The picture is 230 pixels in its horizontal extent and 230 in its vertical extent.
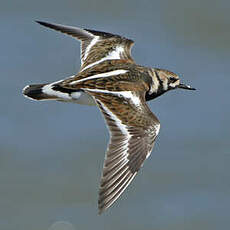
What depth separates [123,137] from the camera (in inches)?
158

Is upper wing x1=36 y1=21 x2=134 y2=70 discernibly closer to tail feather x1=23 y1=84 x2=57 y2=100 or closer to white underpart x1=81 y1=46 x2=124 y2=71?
white underpart x1=81 y1=46 x2=124 y2=71

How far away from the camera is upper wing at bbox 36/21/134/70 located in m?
4.93

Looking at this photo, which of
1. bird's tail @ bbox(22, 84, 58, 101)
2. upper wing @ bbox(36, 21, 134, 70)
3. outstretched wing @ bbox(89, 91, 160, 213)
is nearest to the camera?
outstretched wing @ bbox(89, 91, 160, 213)

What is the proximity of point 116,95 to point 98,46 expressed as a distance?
86 centimetres

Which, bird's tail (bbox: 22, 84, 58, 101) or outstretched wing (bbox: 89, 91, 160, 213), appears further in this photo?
bird's tail (bbox: 22, 84, 58, 101)

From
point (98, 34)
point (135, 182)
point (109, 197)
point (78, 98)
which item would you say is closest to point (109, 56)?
point (98, 34)

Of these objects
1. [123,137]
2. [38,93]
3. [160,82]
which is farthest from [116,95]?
[160,82]

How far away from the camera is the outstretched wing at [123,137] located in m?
3.73

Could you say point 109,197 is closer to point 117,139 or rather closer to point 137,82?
point 117,139

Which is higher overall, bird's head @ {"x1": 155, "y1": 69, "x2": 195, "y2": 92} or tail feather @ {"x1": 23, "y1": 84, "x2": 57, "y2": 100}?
bird's head @ {"x1": 155, "y1": 69, "x2": 195, "y2": 92}

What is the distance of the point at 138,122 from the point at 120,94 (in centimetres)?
25

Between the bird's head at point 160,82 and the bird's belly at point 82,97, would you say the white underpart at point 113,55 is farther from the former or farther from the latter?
the bird's belly at point 82,97

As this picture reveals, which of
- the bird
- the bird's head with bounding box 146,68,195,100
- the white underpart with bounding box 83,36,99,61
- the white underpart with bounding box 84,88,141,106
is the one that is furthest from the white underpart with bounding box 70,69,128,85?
the white underpart with bounding box 83,36,99,61

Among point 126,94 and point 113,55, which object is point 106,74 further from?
point 113,55
